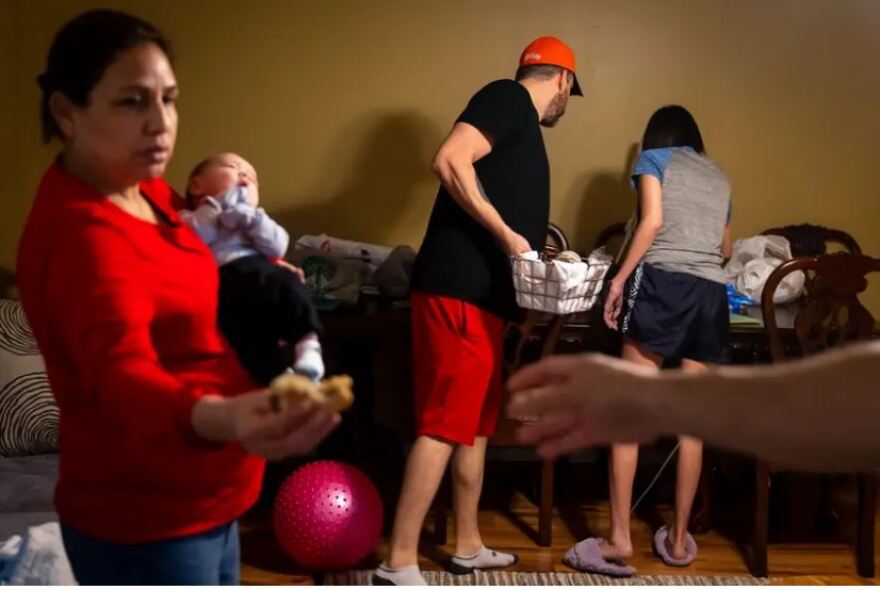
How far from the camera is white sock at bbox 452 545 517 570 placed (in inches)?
116

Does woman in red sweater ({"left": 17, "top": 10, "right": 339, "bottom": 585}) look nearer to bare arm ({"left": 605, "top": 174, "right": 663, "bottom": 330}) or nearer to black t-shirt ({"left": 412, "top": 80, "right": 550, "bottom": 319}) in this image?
black t-shirt ({"left": 412, "top": 80, "right": 550, "bottom": 319})

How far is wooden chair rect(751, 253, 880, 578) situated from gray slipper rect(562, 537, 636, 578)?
411 mm

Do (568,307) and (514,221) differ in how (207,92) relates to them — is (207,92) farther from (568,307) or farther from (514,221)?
(568,307)

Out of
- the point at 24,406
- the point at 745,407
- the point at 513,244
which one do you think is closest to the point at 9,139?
the point at 24,406

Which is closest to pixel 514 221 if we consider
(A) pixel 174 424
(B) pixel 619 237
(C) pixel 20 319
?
(B) pixel 619 237

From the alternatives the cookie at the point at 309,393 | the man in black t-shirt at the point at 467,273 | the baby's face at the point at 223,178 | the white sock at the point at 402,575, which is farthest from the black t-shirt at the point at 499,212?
Answer: the cookie at the point at 309,393

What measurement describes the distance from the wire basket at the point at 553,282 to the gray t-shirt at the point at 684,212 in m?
0.45

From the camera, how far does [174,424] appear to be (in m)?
1.05

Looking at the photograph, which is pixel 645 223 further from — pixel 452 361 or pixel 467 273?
pixel 452 361

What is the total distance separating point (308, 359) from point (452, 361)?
149 cm

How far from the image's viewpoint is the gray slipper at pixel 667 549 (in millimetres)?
3066

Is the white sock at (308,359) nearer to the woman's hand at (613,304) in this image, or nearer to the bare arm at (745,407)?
the bare arm at (745,407)

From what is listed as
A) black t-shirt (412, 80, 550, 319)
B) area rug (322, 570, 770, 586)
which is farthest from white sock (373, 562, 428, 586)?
black t-shirt (412, 80, 550, 319)

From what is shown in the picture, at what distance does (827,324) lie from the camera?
3.10 meters
